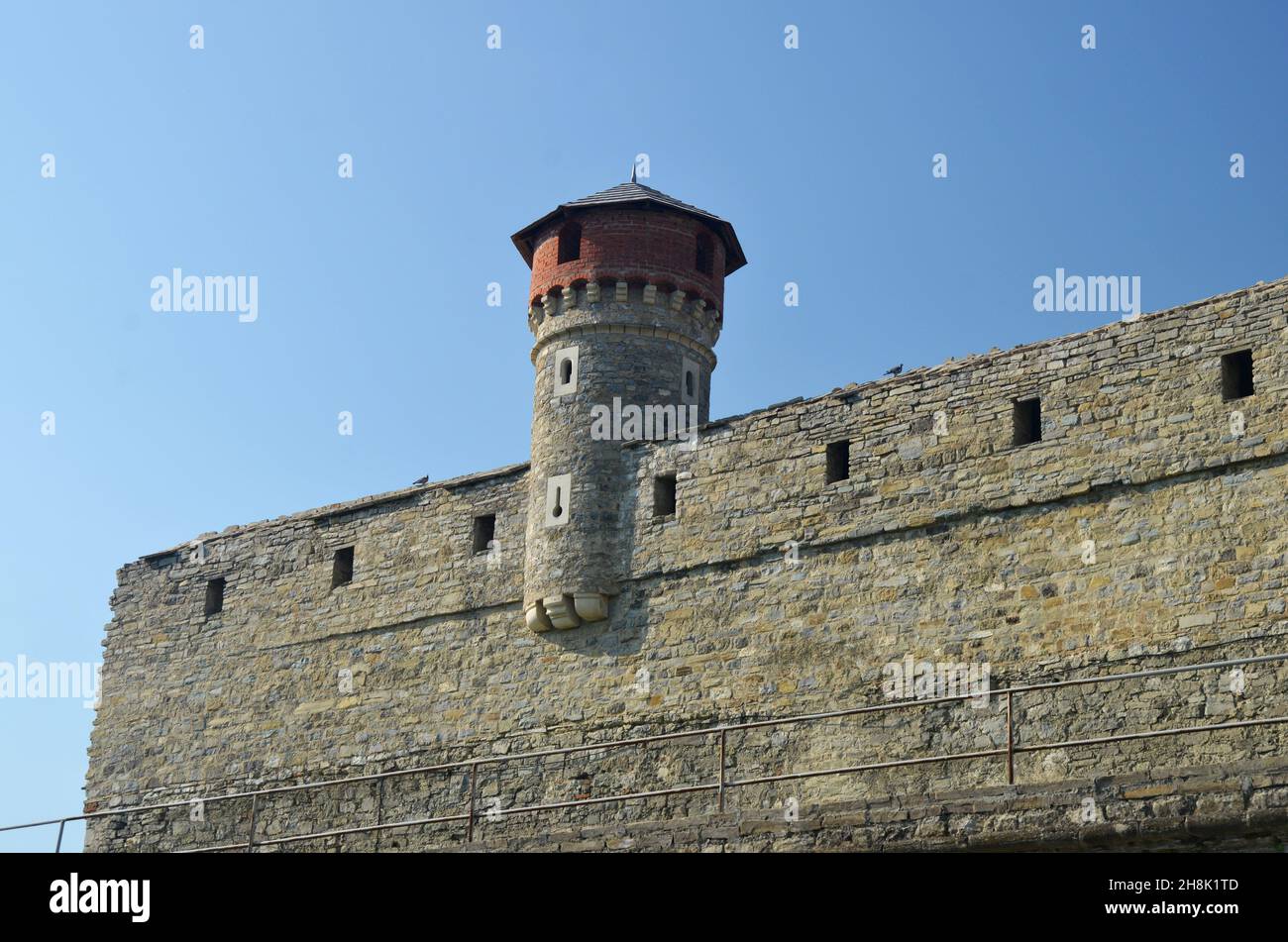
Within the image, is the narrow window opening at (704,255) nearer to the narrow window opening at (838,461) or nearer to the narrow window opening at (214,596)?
the narrow window opening at (838,461)

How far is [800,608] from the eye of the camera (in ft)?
80.1

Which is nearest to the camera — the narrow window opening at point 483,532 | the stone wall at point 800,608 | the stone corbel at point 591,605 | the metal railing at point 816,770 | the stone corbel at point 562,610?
the metal railing at point 816,770

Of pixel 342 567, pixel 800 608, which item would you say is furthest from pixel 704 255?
pixel 342 567

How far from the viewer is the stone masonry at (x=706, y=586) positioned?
70.7 ft

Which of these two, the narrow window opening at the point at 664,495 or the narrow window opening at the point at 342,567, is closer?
the narrow window opening at the point at 664,495

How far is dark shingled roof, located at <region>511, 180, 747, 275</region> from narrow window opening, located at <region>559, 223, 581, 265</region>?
24 cm

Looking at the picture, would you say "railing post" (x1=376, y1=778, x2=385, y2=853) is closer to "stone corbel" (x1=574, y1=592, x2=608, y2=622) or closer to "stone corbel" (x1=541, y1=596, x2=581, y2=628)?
"stone corbel" (x1=541, y1=596, x2=581, y2=628)

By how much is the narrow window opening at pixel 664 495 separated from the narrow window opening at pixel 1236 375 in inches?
307

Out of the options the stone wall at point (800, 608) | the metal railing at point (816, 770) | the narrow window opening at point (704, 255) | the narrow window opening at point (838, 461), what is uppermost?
the narrow window opening at point (704, 255)

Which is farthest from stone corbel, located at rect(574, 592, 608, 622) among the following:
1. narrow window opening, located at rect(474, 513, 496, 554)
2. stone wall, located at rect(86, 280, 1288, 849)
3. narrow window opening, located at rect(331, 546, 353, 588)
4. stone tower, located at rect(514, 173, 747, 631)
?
narrow window opening, located at rect(331, 546, 353, 588)

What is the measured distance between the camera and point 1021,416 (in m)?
23.5

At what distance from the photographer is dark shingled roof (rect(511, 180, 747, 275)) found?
27969 millimetres

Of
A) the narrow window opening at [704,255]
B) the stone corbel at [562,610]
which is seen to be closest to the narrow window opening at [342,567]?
the stone corbel at [562,610]
